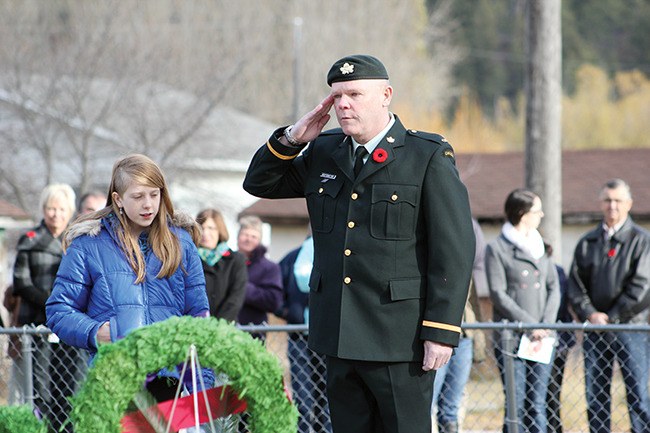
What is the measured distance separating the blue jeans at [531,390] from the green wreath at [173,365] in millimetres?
3013

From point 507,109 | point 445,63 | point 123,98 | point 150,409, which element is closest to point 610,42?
point 507,109

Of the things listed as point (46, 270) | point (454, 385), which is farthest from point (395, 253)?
point (46, 270)

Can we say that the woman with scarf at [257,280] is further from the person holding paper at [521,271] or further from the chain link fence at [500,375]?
the person holding paper at [521,271]

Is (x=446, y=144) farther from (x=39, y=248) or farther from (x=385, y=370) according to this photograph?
(x=39, y=248)

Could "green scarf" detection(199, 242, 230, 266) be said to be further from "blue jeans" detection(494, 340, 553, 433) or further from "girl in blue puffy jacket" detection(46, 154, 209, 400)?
"girl in blue puffy jacket" detection(46, 154, 209, 400)

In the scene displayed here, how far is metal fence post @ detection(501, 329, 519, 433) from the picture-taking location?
6.19m

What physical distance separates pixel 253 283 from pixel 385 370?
412cm

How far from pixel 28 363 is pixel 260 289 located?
2.27 meters

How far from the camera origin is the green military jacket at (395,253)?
405cm

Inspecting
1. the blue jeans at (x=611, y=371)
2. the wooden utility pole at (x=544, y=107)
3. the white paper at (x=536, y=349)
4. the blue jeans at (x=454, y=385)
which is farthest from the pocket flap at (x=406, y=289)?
the wooden utility pole at (x=544, y=107)

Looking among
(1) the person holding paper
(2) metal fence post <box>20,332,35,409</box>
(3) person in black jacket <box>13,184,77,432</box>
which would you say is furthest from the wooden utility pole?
(2) metal fence post <box>20,332,35,409</box>

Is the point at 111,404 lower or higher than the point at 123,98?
lower

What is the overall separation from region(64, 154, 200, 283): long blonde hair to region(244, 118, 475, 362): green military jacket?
0.70 m

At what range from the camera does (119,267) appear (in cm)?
444
